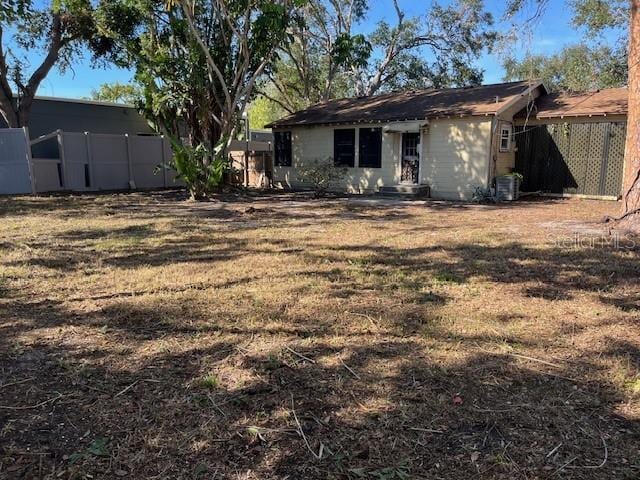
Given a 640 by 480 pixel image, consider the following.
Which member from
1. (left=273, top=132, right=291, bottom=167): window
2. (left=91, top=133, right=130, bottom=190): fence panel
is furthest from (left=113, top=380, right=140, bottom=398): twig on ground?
(left=273, top=132, right=291, bottom=167): window

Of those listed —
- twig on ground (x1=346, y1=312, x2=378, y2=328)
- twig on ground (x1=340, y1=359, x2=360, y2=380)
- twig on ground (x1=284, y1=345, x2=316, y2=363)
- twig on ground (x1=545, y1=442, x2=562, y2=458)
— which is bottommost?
twig on ground (x1=545, y1=442, x2=562, y2=458)

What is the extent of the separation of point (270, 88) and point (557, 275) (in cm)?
2929

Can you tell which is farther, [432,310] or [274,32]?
[274,32]

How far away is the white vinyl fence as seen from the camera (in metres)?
14.5

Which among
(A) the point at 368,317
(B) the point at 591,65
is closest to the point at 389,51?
(B) the point at 591,65

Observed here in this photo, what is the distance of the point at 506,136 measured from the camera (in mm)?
14555

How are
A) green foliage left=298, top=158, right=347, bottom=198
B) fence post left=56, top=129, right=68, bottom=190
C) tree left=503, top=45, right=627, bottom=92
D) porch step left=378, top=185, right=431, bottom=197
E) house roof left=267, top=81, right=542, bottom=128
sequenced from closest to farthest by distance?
house roof left=267, top=81, right=542, bottom=128 < porch step left=378, top=185, right=431, bottom=197 < green foliage left=298, top=158, right=347, bottom=198 < fence post left=56, top=129, right=68, bottom=190 < tree left=503, top=45, right=627, bottom=92

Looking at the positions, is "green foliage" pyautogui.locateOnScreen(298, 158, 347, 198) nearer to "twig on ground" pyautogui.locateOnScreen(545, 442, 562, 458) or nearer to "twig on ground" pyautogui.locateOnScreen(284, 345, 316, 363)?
"twig on ground" pyautogui.locateOnScreen(284, 345, 316, 363)

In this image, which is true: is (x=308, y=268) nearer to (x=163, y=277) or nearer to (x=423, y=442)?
(x=163, y=277)

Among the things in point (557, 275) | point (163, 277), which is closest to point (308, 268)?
point (163, 277)

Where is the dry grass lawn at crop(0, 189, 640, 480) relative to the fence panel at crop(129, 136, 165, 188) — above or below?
below

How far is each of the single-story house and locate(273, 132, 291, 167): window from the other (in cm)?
6

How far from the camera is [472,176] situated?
14297 mm

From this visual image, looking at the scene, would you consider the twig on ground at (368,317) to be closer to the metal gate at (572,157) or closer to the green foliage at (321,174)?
the green foliage at (321,174)
